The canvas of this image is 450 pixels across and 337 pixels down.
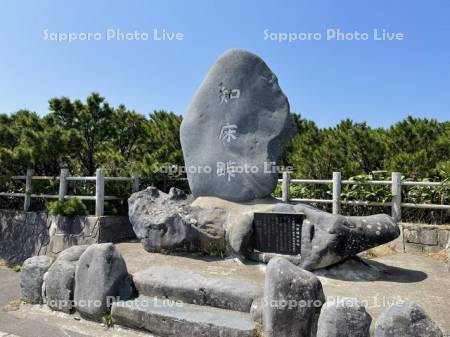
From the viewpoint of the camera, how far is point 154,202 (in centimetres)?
644

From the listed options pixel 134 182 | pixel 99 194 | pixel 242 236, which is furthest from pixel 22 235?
pixel 242 236

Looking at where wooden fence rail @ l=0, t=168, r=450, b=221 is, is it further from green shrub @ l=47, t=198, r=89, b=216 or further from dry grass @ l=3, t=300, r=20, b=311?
dry grass @ l=3, t=300, r=20, b=311

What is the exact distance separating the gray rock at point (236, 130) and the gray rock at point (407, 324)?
3.36 metres

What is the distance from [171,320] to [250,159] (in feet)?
10.3

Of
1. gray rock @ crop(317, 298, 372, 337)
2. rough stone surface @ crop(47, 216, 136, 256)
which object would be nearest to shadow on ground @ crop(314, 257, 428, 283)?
gray rock @ crop(317, 298, 372, 337)

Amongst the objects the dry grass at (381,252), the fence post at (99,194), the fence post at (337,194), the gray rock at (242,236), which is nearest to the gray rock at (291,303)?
the gray rock at (242,236)

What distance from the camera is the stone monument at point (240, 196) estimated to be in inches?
194

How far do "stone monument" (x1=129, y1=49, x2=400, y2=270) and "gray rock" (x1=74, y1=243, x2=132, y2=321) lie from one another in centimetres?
124

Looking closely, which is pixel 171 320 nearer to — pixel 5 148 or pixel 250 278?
pixel 250 278

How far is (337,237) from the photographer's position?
477 centimetres

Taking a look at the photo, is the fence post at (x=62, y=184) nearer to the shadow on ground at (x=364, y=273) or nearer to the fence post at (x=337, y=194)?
the fence post at (x=337, y=194)

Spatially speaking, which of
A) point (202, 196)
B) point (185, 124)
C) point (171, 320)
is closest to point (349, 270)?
point (171, 320)

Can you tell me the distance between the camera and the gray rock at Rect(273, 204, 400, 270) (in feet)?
15.7

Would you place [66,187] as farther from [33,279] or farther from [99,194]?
[33,279]
